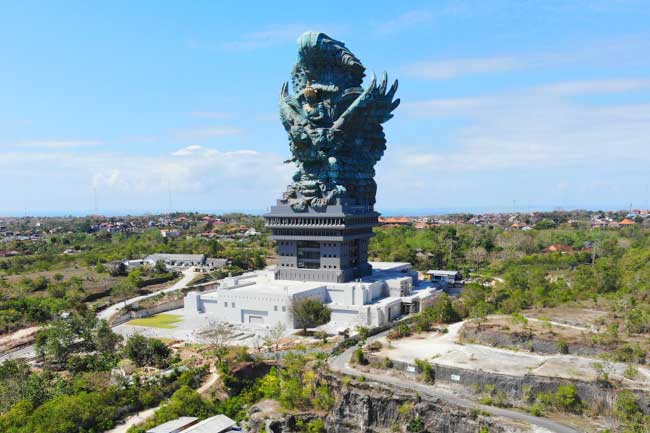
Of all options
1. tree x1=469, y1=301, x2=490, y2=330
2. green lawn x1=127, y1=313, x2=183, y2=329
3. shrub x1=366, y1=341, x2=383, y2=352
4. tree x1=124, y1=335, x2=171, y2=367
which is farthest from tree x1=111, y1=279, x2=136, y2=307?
tree x1=469, y1=301, x2=490, y2=330

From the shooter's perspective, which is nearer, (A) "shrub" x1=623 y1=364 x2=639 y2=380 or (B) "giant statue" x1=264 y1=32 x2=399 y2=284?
(A) "shrub" x1=623 y1=364 x2=639 y2=380

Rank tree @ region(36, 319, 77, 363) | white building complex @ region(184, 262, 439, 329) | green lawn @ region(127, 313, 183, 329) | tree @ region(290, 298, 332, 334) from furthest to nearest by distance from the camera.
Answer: green lawn @ region(127, 313, 183, 329)
white building complex @ region(184, 262, 439, 329)
tree @ region(290, 298, 332, 334)
tree @ region(36, 319, 77, 363)

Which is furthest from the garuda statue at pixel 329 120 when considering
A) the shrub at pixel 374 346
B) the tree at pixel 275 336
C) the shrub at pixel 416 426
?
Answer: the shrub at pixel 416 426

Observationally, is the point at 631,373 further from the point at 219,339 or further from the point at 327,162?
the point at 327,162

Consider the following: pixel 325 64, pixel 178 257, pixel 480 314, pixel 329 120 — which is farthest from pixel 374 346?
pixel 178 257

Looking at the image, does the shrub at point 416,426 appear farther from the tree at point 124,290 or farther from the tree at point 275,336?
the tree at point 124,290

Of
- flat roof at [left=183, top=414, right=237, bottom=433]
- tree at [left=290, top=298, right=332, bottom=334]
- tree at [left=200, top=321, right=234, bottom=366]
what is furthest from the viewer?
tree at [left=290, top=298, right=332, bottom=334]

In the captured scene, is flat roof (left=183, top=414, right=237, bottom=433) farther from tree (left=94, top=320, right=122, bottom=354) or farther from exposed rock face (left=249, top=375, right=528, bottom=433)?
tree (left=94, top=320, right=122, bottom=354)

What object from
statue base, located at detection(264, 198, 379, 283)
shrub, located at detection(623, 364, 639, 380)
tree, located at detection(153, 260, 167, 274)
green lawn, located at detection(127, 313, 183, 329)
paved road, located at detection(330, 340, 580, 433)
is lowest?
green lawn, located at detection(127, 313, 183, 329)
